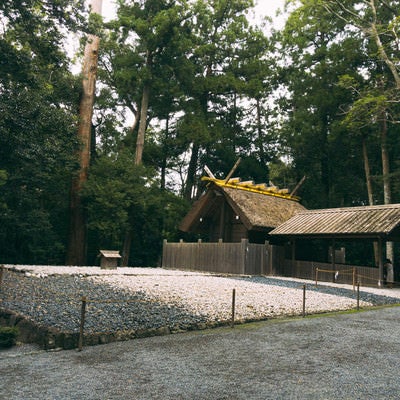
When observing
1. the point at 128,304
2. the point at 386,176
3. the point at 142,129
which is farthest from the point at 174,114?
the point at 128,304

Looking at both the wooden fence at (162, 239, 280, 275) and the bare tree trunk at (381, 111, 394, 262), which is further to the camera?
the bare tree trunk at (381, 111, 394, 262)

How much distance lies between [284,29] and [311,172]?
13.1 m

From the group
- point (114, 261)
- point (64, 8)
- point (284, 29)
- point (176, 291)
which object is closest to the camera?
point (176, 291)

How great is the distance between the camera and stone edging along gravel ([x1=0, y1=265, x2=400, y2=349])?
6.99 m

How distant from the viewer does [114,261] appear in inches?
725

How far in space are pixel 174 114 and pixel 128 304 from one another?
1097 inches

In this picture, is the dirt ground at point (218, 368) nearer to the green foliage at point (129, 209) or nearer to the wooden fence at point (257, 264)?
the wooden fence at point (257, 264)

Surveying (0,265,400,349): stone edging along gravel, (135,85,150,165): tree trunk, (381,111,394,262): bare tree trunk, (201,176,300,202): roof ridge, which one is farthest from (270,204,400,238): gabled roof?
(135,85,150,165): tree trunk

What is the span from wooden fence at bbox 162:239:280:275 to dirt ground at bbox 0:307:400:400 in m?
11.4

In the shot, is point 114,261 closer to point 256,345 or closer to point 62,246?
point 62,246

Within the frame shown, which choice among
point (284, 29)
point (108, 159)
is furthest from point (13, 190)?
point (284, 29)

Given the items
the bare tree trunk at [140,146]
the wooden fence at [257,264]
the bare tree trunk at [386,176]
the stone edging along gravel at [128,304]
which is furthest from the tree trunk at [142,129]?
the bare tree trunk at [386,176]

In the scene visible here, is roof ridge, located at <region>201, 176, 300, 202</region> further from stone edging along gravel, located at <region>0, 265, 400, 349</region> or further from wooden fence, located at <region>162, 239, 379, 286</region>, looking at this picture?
stone edging along gravel, located at <region>0, 265, 400, 349</region>

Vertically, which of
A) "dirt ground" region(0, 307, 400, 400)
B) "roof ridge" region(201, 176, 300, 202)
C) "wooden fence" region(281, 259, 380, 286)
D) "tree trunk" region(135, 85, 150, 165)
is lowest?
"dirt ground" region(0, 307, 400, 400)
